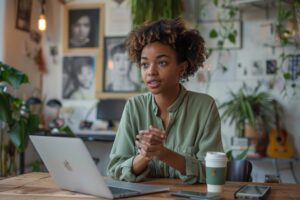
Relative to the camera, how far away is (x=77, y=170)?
1272 millimetres

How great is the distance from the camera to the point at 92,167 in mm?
1194

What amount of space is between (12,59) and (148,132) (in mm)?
3018

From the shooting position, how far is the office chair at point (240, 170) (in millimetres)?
1796

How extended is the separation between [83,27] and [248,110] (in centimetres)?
197

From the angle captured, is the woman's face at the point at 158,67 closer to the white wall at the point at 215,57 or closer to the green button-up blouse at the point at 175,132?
the green button-up blouse at the point at 175,132

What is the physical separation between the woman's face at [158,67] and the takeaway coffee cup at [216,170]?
47 cm

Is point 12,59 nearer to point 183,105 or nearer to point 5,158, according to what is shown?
point 5,158

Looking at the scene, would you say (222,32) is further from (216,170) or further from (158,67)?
(216,170)

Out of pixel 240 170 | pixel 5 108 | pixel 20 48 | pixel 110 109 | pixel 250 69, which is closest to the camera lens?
pixel 240 170

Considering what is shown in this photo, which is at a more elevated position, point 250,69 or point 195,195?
point 250,69

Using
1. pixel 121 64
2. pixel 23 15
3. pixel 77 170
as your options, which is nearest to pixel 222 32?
pixel 121 64

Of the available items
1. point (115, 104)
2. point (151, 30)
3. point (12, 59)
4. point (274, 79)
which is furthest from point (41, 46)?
point (151, 30)

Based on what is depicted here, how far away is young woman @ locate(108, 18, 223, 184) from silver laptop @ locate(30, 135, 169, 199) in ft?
0.69

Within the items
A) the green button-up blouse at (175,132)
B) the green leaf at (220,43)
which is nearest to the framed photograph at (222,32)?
the green leaf at (220,43)
